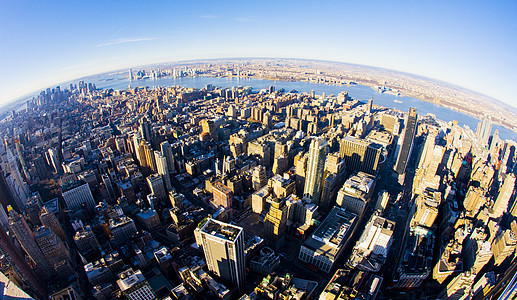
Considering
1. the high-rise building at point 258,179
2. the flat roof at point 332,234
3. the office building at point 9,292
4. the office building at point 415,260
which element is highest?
the office building at point 9,292

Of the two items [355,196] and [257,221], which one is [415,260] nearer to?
[355,196]

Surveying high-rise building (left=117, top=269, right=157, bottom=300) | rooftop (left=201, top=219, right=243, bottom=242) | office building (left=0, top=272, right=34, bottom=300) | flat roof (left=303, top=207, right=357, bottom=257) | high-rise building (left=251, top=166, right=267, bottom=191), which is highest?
office building (left=0, top=272, right=34, bottom=300)

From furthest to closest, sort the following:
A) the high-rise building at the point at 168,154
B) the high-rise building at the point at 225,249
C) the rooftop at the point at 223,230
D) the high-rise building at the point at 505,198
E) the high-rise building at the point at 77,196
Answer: the high-rise building at the point at 168,154 < the high-rise building at the point at 77,196 < the high-rise building at the point at 505,198 < the rooftop at the point at 223,230 < the high-rise building at the point at 225,249

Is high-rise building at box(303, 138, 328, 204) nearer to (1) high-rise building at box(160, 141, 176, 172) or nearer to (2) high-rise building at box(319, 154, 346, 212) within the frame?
(2) high-rise building at box(319, 154, 346, 212)

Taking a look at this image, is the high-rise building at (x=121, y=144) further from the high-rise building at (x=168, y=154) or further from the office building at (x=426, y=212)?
the office building at (x=426, y=212)

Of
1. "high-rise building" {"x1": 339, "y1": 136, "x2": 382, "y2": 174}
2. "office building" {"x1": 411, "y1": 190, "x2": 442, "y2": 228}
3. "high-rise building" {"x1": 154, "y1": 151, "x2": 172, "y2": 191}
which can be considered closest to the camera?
"office building" {"x1": 411, "y1": 190, "x2": 442, "y2": 228}

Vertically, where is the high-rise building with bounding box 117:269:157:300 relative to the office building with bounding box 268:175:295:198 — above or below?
below

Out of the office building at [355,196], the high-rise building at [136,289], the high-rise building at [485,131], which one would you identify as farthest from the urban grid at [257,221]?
the high-rise building at [485,131]

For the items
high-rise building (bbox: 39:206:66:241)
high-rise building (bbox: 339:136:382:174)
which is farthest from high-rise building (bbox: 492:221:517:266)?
high-rise building (bbox: 39:206:66:241)
